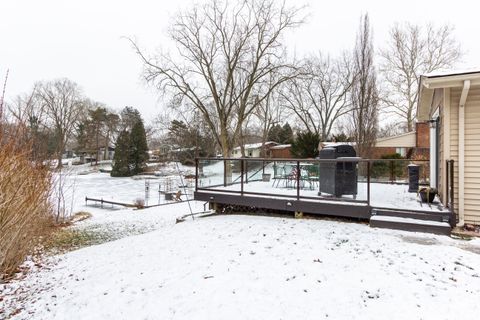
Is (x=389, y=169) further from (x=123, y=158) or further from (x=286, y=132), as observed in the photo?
(x=123, y=158)

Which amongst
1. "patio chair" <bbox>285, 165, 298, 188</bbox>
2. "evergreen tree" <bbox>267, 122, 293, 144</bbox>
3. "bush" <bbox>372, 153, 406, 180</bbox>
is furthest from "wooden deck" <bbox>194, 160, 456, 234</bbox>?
"evergreen tree" <bbox>267, 122, 293, 144</bbox>

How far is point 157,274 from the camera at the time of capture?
449 cm

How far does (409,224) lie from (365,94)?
12.5m

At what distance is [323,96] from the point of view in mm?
29719

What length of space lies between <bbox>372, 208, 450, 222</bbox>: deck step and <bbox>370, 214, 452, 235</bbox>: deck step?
0.19ft

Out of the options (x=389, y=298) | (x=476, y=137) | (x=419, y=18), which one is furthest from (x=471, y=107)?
→ (x=419, y=18)

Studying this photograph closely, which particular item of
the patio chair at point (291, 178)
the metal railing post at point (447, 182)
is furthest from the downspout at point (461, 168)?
the patio chair at point (291, 178)

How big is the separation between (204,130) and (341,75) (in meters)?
13.8

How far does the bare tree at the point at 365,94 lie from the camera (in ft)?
52.3

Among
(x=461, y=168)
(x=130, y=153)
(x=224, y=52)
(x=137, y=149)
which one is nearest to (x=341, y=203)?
(x=461, y=168)

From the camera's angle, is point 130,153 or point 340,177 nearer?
point 340,177

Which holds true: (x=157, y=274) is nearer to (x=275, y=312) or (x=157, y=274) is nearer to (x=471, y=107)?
(x=275, y=312)

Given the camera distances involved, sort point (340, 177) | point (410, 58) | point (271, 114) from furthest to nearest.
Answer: point (271, 114) < point (410, 58) < point (340, 177)

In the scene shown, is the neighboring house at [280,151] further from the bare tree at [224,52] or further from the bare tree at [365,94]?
the bare tree at [365,94]
